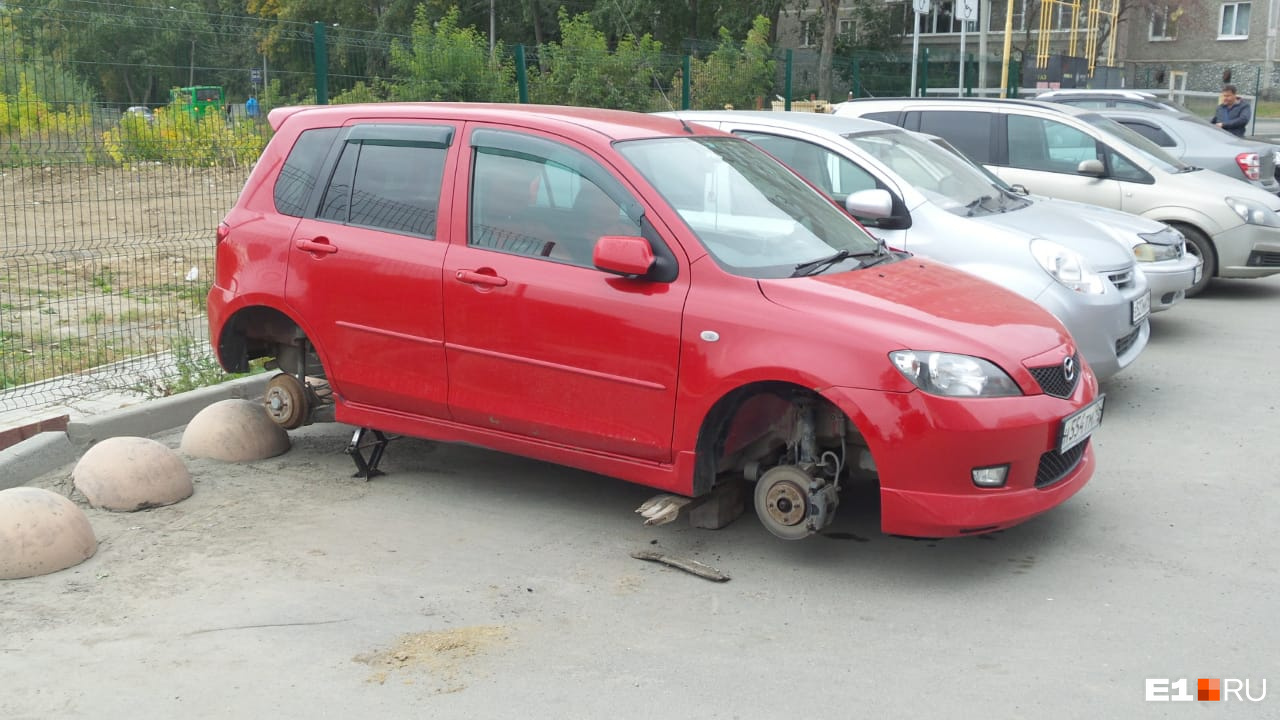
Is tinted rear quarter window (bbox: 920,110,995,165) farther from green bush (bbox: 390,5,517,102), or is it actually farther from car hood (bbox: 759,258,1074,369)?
car hood (bbox: 759,258,1074,369)

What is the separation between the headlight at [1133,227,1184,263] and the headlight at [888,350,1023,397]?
501 centimetres

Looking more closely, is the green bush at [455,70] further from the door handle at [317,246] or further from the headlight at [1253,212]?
the headlight at [1253,212]

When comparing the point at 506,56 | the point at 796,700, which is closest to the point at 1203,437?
the point at 796,700

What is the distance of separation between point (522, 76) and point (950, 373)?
390 inches

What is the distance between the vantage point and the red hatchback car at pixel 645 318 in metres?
4.57

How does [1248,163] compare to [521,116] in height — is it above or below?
below

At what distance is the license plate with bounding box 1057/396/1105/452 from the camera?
4730 millimetres

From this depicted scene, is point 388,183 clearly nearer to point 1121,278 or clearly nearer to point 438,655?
point 438,655

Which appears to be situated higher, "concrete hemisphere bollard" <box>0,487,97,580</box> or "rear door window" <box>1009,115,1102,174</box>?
"rear door window" <box>1009,115,1102,174</box>

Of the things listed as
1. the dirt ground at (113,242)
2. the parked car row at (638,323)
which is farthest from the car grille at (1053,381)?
the dirt ground at (113,242)

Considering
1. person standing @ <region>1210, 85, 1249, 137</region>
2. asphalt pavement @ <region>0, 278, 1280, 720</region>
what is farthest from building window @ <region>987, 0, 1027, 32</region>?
asphalt pavement @ <region>0, 278, 1280, 720</region>

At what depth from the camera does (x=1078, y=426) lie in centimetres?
487

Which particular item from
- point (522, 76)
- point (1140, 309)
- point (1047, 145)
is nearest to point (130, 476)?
point (1140, 309)

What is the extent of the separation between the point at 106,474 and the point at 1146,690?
4457mm
